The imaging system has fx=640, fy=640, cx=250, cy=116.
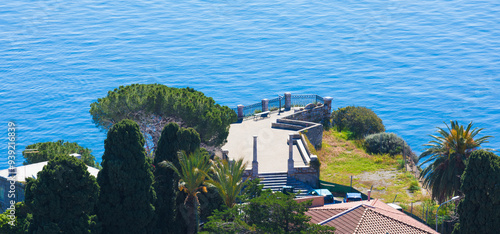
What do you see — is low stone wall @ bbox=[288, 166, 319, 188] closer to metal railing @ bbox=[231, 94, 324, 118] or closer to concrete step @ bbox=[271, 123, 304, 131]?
concrete step @ bbox=[271, 123, 304, 131]

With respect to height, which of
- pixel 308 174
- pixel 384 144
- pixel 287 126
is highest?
pixel 287 126

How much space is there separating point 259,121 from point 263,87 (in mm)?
42613

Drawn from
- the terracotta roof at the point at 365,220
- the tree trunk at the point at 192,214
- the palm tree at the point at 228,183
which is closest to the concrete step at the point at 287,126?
the palm tree at the point at 228,183

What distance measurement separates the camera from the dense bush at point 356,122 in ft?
232

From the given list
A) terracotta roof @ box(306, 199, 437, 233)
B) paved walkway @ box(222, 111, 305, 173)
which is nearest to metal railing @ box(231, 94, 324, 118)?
paved walkway @ box(222, 111, 305, 173)

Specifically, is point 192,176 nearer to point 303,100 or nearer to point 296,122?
point 296,122

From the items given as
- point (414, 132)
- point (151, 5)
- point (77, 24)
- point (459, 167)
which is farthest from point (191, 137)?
point (151, 5)

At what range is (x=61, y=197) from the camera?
35594 mm

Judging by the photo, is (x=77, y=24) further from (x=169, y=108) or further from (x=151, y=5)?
(x=169, y=108)

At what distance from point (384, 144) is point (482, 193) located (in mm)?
29361

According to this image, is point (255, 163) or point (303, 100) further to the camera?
point (303, 100)

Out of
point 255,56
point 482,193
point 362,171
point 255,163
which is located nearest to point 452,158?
point 482,193

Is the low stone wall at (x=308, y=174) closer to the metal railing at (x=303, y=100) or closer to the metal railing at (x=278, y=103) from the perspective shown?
the metal railing at (x=278, y=103)

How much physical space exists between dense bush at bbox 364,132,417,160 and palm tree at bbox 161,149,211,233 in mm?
29702
